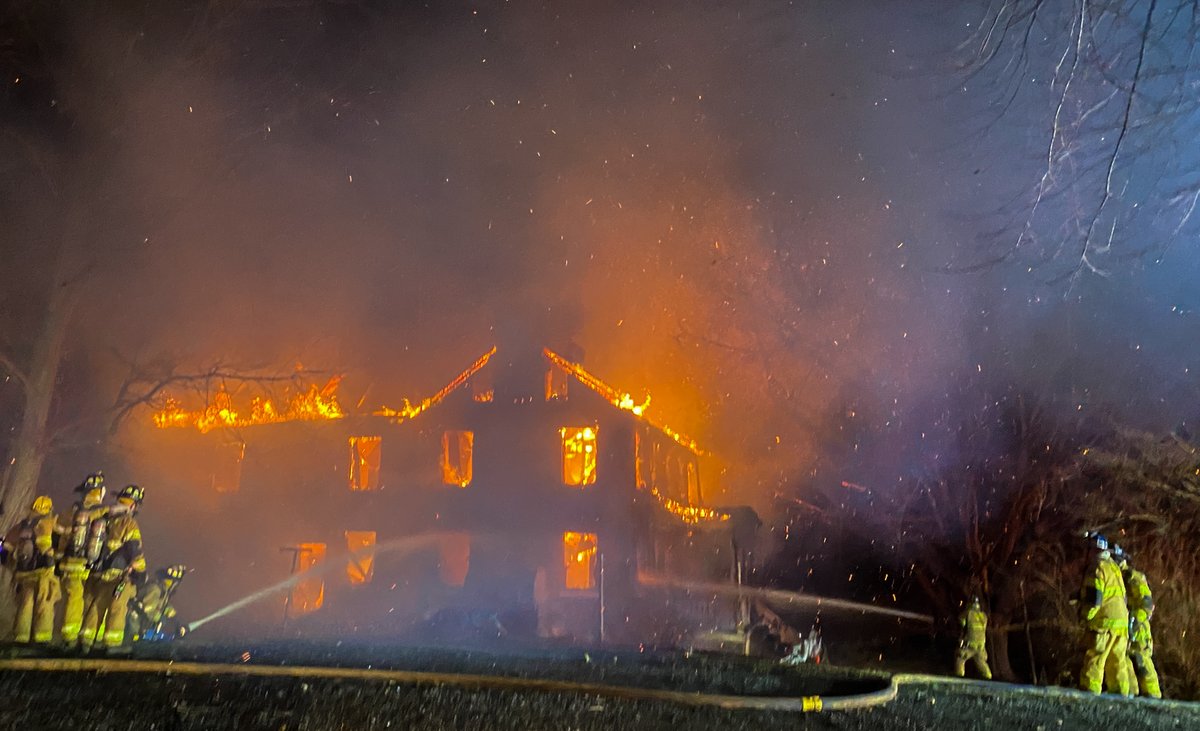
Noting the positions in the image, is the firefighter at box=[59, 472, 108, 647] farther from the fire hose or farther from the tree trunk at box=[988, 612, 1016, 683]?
the tree trunk at box=[988, 612, 1016, 683]

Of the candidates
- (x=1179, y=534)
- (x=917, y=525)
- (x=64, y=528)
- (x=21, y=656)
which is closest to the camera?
(x=21, y=656)

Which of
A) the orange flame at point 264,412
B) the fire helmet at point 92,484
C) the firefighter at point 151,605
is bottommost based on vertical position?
the firefighter at point 151,605

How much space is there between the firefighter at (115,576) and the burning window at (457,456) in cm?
1426

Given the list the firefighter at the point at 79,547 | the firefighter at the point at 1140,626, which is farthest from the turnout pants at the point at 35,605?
the firefighter at the point at 1140,626

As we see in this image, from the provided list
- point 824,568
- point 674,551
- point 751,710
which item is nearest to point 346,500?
point 674,551

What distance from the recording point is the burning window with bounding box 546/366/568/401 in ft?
72.6

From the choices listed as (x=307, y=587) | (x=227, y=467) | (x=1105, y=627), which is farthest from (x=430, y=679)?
(x=227, y=467)

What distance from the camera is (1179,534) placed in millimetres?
10625

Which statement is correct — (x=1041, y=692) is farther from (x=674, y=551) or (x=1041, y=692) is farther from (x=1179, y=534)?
(x=674, y=551)

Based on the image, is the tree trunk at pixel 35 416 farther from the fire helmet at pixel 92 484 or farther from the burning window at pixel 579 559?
the burning window at pixel 579 559

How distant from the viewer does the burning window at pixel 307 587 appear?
72.0ft

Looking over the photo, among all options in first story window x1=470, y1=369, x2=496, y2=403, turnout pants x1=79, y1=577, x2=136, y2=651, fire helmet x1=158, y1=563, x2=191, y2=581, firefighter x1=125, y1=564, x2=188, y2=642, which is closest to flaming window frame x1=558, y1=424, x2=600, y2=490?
first story window x1=470, y1=369, x2=496, y2=403

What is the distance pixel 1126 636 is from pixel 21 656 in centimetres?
1013

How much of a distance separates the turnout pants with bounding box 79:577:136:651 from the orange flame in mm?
16640
